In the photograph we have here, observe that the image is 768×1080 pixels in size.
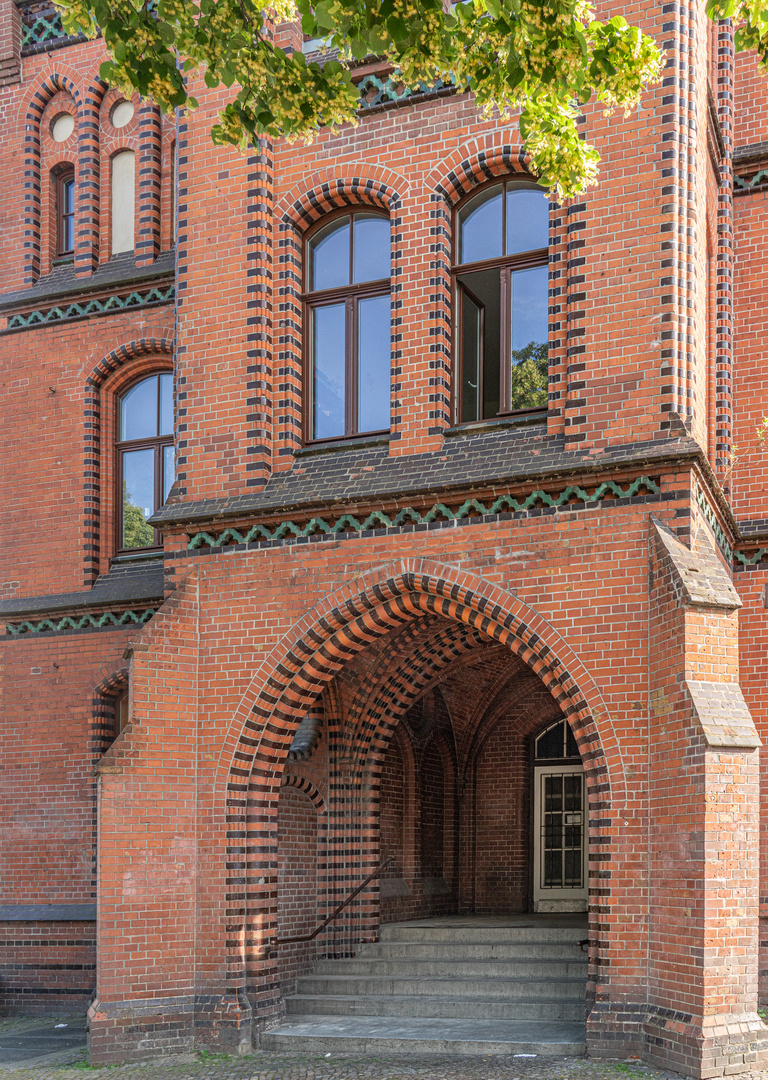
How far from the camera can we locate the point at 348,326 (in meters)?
11.7

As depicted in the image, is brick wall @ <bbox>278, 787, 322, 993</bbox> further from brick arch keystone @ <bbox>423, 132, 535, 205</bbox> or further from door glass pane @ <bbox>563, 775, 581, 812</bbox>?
brick arch keystone @ <bbox>423, 132, 535, 205</bbox>

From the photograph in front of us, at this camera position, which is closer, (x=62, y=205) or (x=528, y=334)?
(x=528, y=334)

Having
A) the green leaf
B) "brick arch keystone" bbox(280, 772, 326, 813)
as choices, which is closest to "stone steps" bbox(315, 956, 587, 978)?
"brick arch keystone" bbox(280, 772, 326, 813)

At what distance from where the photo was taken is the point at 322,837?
12422 millimetres

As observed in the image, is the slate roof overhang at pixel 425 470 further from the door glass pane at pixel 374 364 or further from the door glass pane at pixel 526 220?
the door glass pane at pixel 526 220

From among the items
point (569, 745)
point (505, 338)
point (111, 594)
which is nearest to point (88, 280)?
point (111, 594)

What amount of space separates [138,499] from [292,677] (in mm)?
4368

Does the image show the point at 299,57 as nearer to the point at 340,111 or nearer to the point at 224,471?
the point at 340,111

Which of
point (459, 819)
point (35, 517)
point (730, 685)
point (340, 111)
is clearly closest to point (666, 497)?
point (730, 685)

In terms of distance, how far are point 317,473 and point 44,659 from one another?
467cm

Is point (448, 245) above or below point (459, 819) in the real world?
above

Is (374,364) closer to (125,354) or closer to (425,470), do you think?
(425,470)

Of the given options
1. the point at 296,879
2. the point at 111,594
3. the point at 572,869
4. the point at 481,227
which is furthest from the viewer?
the point at 572,869

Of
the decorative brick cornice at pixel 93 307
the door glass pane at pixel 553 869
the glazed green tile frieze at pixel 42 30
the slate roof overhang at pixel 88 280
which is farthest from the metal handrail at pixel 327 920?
the glazed green tile frieze at pixel 42 30
